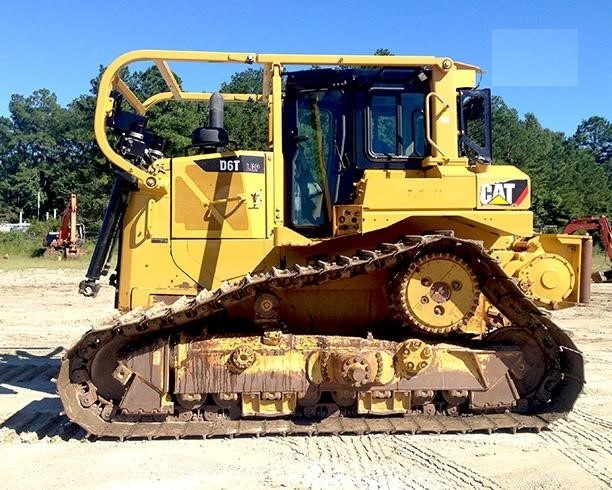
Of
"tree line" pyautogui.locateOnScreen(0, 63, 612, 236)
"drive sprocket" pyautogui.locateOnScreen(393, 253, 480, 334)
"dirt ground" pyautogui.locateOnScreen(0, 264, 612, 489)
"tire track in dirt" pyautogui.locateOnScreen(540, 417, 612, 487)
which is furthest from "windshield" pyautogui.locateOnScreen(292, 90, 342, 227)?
"tree line" pyautogui.locateOnScreen(0, 63, 612, 236)

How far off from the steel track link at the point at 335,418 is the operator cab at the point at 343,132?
821mm

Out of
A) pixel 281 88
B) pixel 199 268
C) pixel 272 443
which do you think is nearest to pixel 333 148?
pixel 281 88

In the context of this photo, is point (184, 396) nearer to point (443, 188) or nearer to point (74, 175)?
point (443, 188)

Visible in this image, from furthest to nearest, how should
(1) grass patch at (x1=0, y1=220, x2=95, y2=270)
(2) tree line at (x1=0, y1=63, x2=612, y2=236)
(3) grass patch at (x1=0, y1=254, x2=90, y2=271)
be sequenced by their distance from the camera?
(2) tree line at (x1=0, y1=63, x2=612, y2=236) < (1) grass patch at (x1=0, y1=220, x2=95, y2=270) < (3) grass patch at (x1=0, y1=254, x2=90, y2=271)

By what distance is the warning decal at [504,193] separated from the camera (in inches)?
250

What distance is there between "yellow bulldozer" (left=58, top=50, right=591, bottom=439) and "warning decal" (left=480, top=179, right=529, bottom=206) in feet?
0.06

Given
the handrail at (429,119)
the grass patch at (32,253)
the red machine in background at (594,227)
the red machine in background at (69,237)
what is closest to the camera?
the handrail at (429,119)

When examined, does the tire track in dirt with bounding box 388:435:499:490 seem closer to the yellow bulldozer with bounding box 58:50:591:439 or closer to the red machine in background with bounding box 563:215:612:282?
the yellow bulldozer with bounding box 58:50:591:439

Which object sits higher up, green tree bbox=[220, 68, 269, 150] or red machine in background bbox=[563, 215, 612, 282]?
green tree bbox=[220, 68, 269, 150]

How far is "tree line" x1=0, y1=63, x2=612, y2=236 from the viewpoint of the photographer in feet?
143

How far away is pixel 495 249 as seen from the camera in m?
6.73

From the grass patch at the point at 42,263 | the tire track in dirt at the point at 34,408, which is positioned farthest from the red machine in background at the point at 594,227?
the grass patch at the point at 42,263

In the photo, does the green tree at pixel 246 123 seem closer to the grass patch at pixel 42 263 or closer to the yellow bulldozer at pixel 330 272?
the grass patch at pixel 42 263

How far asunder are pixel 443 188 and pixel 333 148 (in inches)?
49.5
